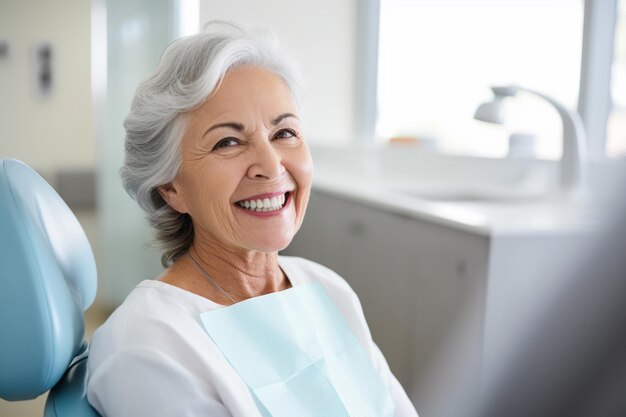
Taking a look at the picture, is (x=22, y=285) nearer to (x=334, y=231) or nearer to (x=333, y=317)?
(x=333, y=317)

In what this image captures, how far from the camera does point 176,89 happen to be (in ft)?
3.15

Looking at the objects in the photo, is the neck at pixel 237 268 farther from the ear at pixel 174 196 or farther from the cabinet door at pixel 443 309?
the cabinet door at pixel 443 309

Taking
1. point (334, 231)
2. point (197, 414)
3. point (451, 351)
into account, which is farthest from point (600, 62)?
point (197, 414)

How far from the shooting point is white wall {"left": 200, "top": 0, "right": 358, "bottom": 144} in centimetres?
311

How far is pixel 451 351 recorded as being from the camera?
1.62 meters

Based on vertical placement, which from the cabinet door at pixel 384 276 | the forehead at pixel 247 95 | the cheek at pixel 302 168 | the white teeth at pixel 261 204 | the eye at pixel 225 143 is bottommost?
the cabinet door at pixel 384 276

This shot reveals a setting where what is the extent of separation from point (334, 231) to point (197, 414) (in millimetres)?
1513

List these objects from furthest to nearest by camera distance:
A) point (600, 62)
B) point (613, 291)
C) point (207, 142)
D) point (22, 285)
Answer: point (600, 62)
point (207, 142)
point (22, 285)
point (613, 291)

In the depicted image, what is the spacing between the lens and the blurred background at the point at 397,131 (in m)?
1.61

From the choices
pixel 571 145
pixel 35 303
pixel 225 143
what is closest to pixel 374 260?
pixel 571 145

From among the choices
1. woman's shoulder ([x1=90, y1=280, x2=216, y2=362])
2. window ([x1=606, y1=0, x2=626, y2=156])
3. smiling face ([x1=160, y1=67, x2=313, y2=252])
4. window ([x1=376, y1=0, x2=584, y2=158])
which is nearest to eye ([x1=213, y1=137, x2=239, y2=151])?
smiling face ([x1=160, y1=67, x2=313, y2=252])

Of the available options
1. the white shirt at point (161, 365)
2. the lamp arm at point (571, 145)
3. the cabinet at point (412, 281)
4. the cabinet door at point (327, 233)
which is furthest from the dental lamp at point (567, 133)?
the white shirt at point (161, 365)

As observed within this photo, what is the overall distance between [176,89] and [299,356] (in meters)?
0.46

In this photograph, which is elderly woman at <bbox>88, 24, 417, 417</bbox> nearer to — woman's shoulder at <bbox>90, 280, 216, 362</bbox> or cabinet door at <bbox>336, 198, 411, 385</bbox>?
woman's shoulder at <bbox>90, 280, 216, 362</bbox>
